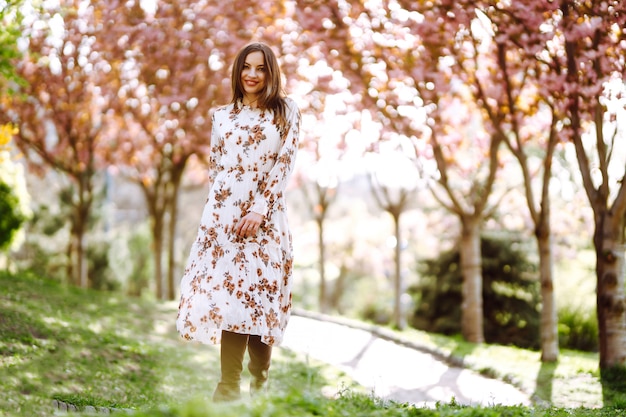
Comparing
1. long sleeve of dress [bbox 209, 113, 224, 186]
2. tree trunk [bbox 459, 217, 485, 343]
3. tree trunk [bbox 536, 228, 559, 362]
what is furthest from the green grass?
long sleeve of dress [bbox 209, 113, 224, 186]

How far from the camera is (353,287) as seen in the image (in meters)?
26.8

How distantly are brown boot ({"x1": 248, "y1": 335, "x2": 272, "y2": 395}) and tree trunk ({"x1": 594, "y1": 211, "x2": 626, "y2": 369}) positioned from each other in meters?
3.85

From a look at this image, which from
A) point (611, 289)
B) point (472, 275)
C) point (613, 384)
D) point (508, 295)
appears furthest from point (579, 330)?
point (613, 384)

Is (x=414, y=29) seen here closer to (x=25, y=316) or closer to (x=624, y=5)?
(x=624, y=5)

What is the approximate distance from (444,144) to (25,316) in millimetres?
6544

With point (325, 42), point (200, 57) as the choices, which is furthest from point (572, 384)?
point (200, 57)

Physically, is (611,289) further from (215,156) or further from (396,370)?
(215,156)

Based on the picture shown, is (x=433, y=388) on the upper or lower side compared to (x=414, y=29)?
lower

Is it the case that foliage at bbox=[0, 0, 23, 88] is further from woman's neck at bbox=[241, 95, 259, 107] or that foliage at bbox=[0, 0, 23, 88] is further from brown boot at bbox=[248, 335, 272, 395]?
brown boot at bbox=[248, 335, 272, 395]

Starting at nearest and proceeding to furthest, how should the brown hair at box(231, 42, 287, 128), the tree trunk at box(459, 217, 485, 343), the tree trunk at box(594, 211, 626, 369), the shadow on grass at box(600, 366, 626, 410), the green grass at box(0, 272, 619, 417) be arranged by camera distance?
the green grass at box(0, 272, 619, 417), the brown hair at box(231, 42, 287, 128), the shadow on grass at box(600, 366, 626, 410), the tree trunk at box(594, 211, 626, 369), the tree trunk at box(459, 217, 485, 343)

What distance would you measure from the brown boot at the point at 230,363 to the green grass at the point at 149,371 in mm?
221

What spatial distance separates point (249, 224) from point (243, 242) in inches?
4.5

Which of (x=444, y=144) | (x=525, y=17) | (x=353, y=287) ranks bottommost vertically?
(x=353, y=287)

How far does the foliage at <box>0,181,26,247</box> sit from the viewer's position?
1130 cm
